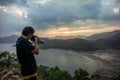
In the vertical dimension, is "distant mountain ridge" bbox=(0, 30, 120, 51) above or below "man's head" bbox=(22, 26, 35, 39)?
below

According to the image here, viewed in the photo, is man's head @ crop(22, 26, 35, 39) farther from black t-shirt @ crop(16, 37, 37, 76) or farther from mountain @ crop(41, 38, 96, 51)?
mountain @ crop(41, 38, 96, 51)

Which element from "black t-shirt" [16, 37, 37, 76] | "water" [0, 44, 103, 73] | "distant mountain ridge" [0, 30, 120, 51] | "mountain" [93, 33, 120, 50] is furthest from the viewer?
"distant mountain ridge" [0, 30, 120, 51]

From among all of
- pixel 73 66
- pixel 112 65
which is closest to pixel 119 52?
pixel 112 65

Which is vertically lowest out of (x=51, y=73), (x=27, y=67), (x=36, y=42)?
(x=51, y=73)

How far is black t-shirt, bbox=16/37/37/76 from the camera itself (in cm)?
194

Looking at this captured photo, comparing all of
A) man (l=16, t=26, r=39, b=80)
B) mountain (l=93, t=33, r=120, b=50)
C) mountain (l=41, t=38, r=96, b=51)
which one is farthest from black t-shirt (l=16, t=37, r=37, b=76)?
mountain (l=41, t=38, r=96, b=51)

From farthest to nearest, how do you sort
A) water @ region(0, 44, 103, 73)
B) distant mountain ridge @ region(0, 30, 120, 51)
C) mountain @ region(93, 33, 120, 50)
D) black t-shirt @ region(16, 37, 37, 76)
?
1. distant mountain ridge @ region(0, 30, 120, 51)
2. mountain @ region(93, 33, 120, 50)
3. water @ region(0, 44, 103, 73)
4. black t-shirt @ region(16, 37, 37, 76)

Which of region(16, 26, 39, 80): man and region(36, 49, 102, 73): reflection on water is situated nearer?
region(16, 26, 39, 80): man

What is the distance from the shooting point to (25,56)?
1.96 m

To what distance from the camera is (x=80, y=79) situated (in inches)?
864

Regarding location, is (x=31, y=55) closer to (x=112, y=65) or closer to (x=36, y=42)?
(x=36, y=42)

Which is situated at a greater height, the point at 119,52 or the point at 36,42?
the point at 36,42

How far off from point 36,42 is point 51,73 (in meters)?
18.9

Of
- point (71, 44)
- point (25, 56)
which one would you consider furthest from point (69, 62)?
point (25, 56)
